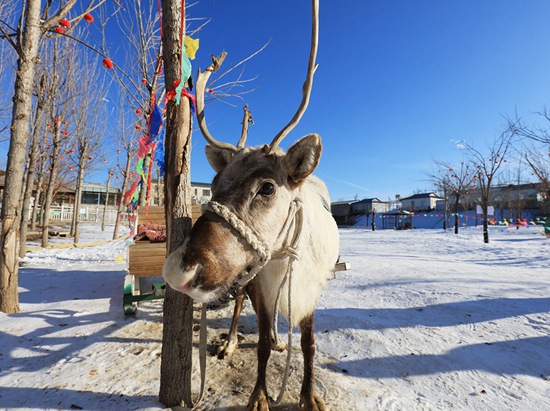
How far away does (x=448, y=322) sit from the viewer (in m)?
3.53

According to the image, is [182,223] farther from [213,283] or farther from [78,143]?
[78,143]

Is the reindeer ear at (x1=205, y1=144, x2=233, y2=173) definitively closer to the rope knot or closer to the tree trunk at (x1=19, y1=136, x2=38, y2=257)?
the rope knot

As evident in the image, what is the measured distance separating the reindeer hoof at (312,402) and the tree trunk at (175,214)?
2.74 ft

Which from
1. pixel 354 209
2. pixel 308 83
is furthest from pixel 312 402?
pixel 354 209

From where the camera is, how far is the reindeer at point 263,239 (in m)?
1.34

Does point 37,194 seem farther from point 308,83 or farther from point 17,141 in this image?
point 308,83

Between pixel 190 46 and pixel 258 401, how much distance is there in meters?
2.82

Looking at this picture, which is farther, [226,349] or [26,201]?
[26,201]

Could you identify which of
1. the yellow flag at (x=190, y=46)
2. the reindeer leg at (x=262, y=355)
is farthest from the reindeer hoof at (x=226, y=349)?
the yellow flag at (x=190, y=46)

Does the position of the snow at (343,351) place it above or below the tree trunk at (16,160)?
below

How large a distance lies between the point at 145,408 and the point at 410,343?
262 centimetres

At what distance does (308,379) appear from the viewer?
2.11m

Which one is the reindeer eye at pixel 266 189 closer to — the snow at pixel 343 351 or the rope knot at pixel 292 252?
the rope knot at pixel 292 252

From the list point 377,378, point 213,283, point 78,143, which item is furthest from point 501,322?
point 78,143
